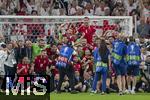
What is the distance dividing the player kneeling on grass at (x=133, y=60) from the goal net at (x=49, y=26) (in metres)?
2.04

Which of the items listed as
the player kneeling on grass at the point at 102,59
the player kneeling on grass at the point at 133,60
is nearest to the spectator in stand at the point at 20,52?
the player kneeling on grass at the point at 102,59

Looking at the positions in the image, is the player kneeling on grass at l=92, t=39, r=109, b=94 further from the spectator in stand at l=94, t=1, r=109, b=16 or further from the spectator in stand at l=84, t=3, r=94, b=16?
the spectator in stand at l=94, t=1, r=109, b=16

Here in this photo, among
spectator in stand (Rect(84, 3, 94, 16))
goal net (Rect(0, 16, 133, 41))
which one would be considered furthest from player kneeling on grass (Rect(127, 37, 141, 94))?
spectator in stand (Rect(84, 3, 94, 16))

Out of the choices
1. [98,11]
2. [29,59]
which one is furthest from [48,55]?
[98,11]

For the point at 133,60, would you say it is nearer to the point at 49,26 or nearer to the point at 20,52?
the point at 49,26

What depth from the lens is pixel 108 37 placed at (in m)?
26.5

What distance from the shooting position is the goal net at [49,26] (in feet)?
92.7

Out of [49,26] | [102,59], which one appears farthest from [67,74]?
[49,26]

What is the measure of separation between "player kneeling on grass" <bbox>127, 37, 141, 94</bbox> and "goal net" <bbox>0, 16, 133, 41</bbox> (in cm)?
204

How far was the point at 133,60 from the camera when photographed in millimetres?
25938

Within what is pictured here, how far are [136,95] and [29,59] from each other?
4.61 meters

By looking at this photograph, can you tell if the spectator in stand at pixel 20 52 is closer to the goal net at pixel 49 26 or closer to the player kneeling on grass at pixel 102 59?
the goal net at pixel 49 26

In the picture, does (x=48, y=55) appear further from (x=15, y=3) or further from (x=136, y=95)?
(x=15, y=3)

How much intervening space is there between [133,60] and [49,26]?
4.22 metres
